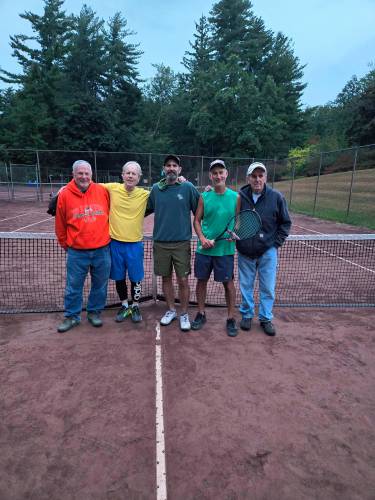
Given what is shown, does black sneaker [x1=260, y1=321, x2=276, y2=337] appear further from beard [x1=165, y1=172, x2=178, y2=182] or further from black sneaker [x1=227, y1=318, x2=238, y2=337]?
beard [x1=165, y1=172, x2=178, y2=182]

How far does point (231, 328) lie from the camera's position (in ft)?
12.7

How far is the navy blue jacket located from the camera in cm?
369

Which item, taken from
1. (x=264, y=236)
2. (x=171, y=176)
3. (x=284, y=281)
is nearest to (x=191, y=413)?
(x=264, y=236)

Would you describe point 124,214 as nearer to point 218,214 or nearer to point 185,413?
point 218,214

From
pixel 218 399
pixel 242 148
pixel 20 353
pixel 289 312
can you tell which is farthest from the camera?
pixel 242 148

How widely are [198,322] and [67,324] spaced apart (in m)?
1.55

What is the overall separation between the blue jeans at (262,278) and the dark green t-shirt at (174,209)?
771mm

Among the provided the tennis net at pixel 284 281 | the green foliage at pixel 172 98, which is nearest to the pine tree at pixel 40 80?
the green foliage at pixel 172 98

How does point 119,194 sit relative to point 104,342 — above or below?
above

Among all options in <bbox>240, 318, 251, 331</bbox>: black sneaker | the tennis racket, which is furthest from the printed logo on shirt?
<bbox>240, 318, 251, 331</bbox>: black sneaker

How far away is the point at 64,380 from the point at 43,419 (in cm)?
47

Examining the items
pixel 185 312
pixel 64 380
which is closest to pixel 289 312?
pixel 185 312

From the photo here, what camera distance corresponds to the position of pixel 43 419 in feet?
8.29

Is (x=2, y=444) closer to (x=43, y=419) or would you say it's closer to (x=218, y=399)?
(x=43, y=419)
